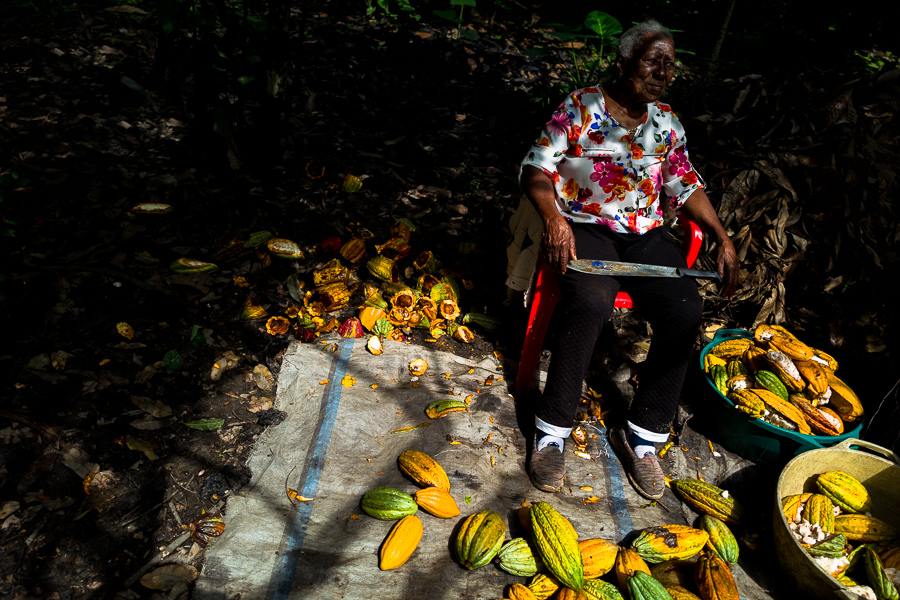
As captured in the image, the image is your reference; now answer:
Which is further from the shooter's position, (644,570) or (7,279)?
(7,279)

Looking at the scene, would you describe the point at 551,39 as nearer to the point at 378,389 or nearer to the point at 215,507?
the point at 378,389

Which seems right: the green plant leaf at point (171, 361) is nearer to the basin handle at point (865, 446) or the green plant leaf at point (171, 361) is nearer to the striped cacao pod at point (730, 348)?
the striped cacao pod at point (730, 348)

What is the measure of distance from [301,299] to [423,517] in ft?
4.76

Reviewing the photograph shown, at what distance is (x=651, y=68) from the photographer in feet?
7.29

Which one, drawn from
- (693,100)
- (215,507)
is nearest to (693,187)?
(693,100)

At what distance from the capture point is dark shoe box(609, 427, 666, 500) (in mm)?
2363

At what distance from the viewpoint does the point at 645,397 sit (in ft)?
7.91

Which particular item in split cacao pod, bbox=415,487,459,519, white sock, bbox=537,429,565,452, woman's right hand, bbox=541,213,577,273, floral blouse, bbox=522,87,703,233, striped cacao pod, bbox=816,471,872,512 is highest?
floral blouse, bbox=522,87,703,233

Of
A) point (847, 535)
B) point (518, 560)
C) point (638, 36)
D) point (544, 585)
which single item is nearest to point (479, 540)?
point (518, 560)

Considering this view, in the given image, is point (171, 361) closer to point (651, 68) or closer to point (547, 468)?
point (547, 468)

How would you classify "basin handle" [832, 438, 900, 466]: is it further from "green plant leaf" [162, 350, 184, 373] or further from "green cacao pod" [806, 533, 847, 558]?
"green plant leaf" [162, 350, 184, 373]

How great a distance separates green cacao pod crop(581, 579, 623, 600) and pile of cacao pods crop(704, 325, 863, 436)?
1.08 m

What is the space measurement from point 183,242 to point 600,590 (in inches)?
110

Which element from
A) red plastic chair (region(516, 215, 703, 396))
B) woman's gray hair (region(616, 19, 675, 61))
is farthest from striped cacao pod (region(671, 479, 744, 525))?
woman's gray hair (region(616, 19, 675, 61))
